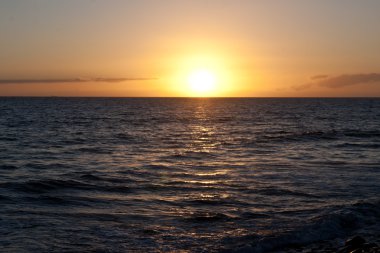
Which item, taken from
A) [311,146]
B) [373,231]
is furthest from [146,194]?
[311,146]

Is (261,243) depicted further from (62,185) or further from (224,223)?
(62,185)

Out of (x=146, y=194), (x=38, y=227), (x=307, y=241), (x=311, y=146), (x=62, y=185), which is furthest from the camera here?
(x=311, y=146)

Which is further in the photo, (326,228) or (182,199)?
(182,199)

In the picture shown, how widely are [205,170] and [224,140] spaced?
54.8 feet

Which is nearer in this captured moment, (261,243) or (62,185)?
(261,243)

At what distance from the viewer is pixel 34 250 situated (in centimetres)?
1046

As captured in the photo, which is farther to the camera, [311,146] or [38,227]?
[311,146]

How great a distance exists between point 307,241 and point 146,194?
6.89 m

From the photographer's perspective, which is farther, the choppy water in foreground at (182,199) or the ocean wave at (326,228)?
the choppy water in foreground at (182,199)

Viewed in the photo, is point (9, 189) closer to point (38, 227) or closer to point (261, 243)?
point (38, 227)

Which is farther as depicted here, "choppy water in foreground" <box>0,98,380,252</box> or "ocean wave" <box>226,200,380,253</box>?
"choppy water in foreground" <box>0,98,380,252</box>

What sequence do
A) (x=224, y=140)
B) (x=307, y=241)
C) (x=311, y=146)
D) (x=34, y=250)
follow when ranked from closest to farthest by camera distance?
(x=34, y=250) < (x=307, y=241) < (x=311, y=146) < (x=224, y=140)

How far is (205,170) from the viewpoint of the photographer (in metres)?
22.5

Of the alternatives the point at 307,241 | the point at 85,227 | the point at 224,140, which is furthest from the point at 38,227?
the point at 224,140
